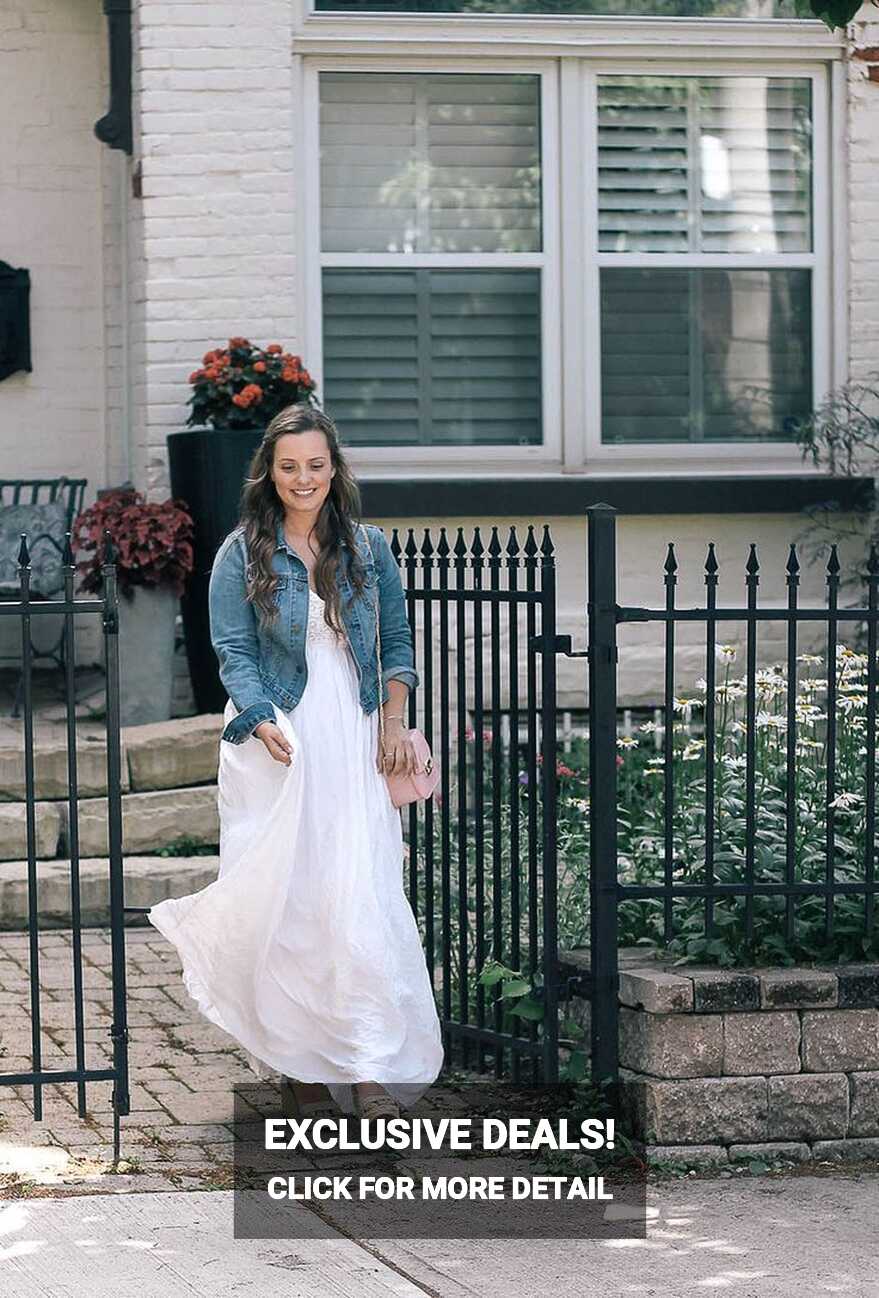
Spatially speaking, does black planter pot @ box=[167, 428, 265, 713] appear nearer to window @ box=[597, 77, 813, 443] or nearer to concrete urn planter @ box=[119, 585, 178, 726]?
concrete urn planter @ box=[119, 585, 178, 726]

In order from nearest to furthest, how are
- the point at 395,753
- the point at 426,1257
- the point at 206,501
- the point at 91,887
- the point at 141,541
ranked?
the point at 426,1257
the point at 395,753
the point at 91,887
the point at 141,541
the point at 206,501

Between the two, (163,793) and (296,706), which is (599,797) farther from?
(163,793)

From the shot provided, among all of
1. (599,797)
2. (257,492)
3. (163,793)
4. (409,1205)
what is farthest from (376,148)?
(409,1205)

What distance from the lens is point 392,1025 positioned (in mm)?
5023

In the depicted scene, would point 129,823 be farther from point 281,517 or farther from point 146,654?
point 281,517

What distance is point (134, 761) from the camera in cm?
792

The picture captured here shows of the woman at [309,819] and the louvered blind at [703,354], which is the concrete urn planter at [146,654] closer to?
the louvered blind at [703,354]

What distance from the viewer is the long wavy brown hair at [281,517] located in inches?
203

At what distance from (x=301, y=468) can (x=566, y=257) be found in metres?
4.40

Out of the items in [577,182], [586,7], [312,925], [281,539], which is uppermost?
[586,7]

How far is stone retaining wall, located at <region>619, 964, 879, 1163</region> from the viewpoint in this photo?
16.2ft

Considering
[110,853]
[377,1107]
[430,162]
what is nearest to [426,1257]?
[377,1107]

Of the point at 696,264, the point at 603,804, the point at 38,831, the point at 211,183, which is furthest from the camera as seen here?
the point at 696,264

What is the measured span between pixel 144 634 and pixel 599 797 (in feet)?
12.4
